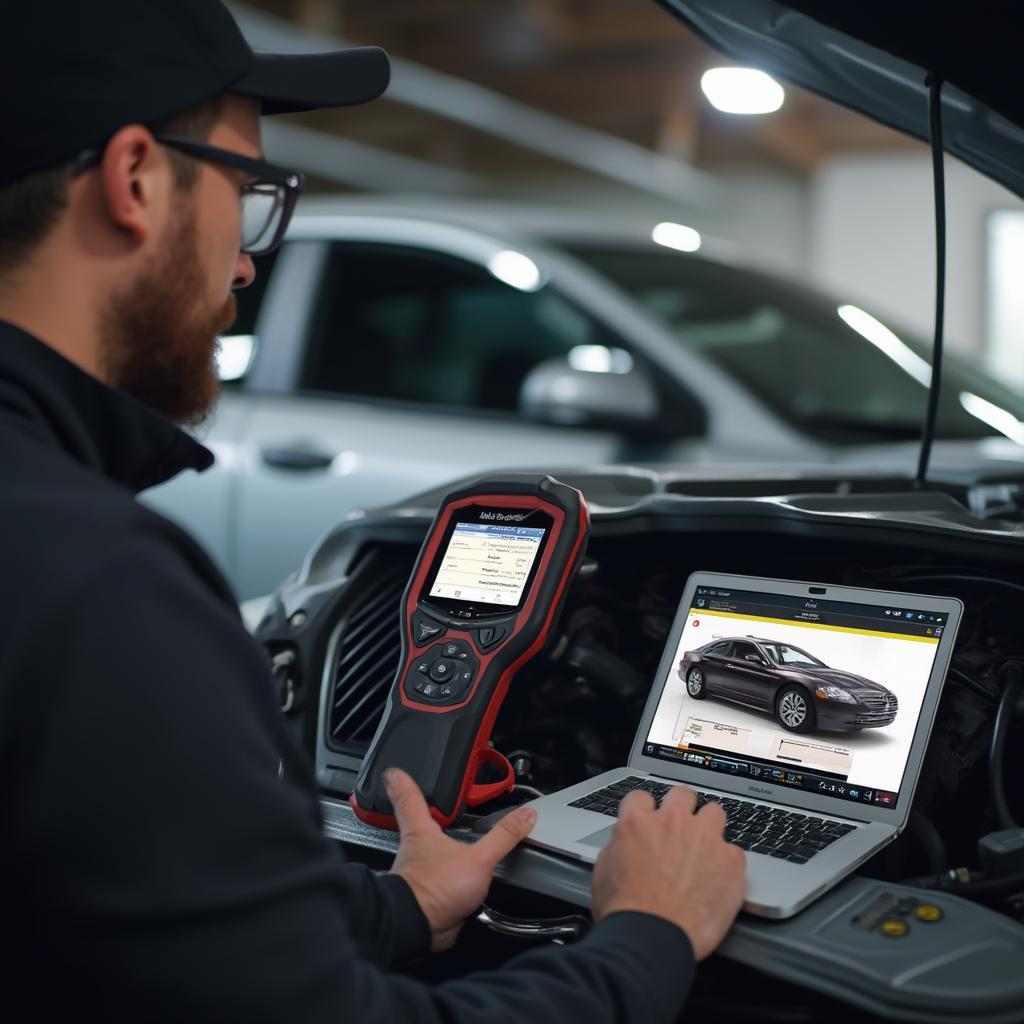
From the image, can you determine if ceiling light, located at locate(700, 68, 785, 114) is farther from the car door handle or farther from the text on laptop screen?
the car door handle

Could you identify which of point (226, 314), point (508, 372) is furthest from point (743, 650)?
point (508, 372)

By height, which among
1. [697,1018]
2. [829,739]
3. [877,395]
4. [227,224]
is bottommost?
[697,1018]

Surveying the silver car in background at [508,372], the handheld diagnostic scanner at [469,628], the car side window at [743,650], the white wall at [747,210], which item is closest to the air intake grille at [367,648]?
the handheld diagnostic scanner at [469,628]

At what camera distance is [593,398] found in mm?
2592

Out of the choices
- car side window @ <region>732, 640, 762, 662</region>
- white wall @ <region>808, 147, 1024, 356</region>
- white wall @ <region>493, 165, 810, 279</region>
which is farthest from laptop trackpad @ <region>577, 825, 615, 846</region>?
white wall @ <region>493, 165, 810, 279</region>

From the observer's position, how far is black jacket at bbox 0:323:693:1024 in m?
0.67

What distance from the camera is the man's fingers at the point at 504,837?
1.07 metres

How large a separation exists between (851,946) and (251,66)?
836 millimetres

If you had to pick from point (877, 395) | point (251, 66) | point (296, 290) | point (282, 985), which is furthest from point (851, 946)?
point (296, 290)

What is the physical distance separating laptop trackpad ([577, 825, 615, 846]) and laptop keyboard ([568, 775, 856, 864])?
0.05 meters

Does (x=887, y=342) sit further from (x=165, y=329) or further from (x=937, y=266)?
(x=165, y=329)

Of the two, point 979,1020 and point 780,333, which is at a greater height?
point 780,333

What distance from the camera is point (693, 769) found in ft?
4.15

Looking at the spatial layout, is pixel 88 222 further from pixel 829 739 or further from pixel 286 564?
pixel 286 564
